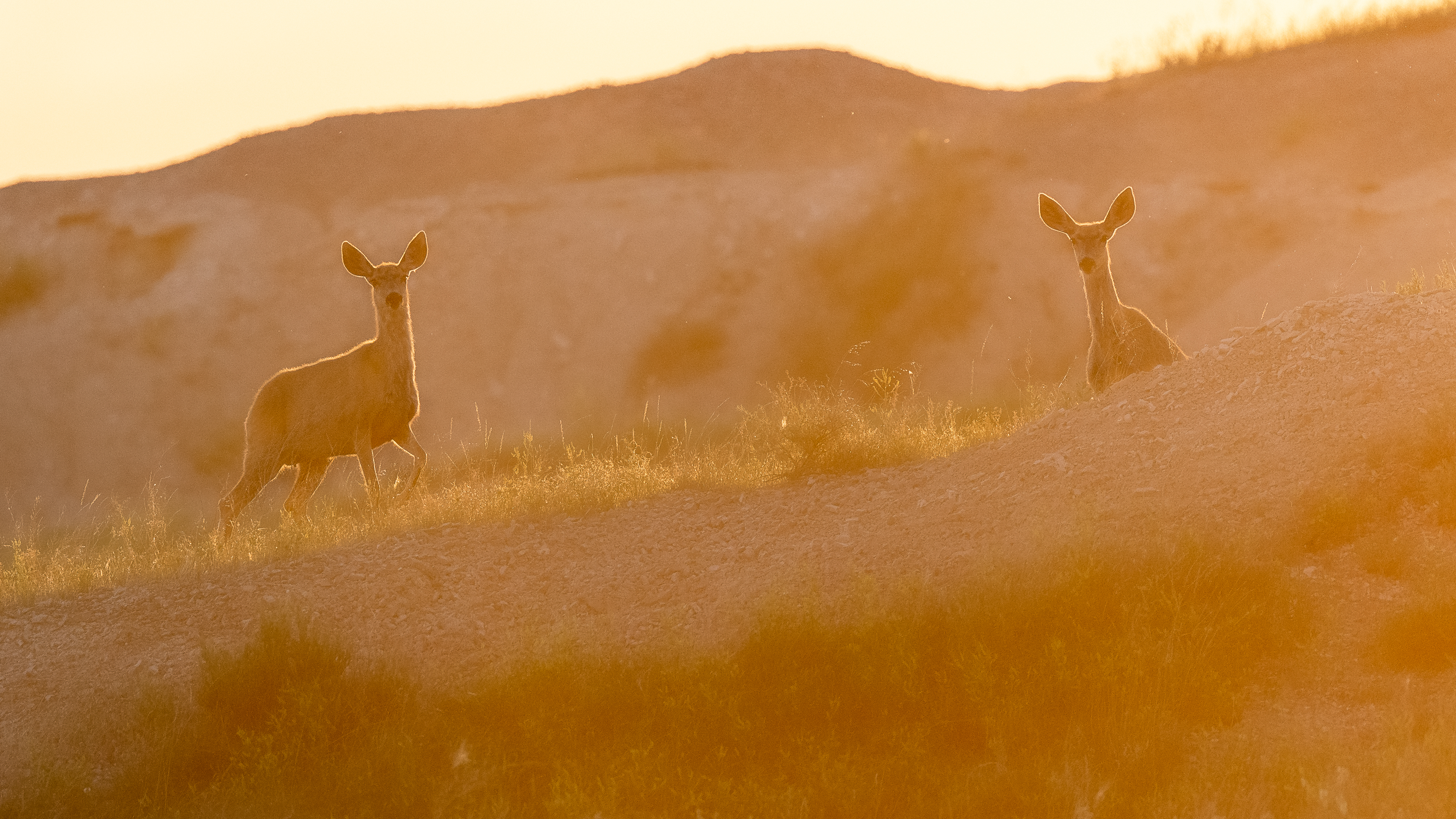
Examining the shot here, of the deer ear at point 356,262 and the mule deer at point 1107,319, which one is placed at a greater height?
the deer ear at point 356,262

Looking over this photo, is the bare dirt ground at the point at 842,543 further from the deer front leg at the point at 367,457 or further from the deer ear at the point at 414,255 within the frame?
the deer ear at the point at 414,255

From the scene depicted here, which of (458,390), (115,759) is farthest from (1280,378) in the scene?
(458,390)

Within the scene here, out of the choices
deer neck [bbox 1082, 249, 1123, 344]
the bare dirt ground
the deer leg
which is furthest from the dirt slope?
the bare dirt ground

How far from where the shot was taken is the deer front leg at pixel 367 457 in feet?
39.7

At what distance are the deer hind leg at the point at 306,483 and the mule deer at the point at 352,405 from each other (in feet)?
0.06

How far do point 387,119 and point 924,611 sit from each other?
1097 inches

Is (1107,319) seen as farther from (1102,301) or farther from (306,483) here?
(306,483)

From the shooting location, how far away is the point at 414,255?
12.8m

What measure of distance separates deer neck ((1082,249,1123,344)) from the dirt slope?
1150cm

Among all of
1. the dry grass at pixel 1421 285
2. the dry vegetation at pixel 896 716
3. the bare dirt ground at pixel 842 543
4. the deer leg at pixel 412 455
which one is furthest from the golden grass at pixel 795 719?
the deer leg at pixel 412 455

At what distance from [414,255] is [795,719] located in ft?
24.5

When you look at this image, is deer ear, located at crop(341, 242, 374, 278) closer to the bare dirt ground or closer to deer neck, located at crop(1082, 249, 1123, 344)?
the bare dirt ground

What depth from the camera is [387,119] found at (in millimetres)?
32469

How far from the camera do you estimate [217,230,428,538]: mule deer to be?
12.5 m
